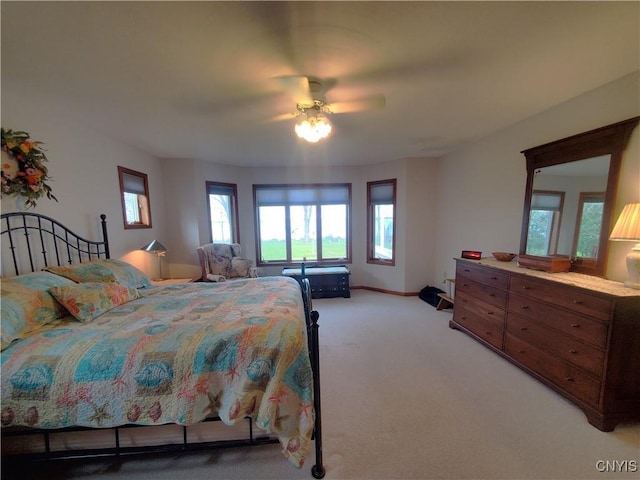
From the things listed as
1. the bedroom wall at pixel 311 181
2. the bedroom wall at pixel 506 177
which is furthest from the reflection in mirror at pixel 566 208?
the bedroom wall at pixel 311 181

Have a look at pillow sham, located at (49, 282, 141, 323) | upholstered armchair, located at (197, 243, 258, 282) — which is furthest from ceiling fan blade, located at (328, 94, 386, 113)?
upholstered armchair, located at (197, 243, 258, 282)

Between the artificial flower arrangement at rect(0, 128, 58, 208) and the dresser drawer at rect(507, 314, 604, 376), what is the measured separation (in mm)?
4403

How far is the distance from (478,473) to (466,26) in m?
2.59

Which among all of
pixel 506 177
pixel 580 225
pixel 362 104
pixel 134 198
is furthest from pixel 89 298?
pixel 506 177

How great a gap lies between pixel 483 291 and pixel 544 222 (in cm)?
95

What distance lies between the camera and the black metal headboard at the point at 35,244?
1887mm

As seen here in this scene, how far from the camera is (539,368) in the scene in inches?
85.4

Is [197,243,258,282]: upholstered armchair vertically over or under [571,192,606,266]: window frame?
under

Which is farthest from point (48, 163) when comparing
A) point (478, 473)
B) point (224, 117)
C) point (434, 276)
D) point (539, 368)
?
point (434, 276)

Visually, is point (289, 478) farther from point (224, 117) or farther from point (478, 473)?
point (224, 117)

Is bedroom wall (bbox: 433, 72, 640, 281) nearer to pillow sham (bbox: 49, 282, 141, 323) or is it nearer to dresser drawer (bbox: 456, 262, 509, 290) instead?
dresser drawer (bbox: 456, 262, 509, 290)

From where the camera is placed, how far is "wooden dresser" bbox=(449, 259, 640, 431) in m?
1.68

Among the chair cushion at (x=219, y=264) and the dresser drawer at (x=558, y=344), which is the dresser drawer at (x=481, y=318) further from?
the chair cushion at (x=219, y=264)

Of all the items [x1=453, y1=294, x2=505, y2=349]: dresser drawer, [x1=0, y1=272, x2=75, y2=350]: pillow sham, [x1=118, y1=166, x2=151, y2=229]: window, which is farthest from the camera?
[x1=118, y1=166, x2=151, y2=229]: window
